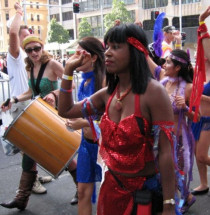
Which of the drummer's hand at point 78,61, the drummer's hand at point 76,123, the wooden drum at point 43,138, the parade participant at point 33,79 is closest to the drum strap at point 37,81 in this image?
the parade participant at point 33,79

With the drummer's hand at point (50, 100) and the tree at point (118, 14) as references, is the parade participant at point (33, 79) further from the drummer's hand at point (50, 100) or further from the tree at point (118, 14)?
the tree at point (118, 14)

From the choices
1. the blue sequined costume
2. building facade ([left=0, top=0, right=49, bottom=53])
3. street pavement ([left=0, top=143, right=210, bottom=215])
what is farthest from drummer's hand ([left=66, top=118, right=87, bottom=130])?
building facade ([left=0, top=0, right=49, bottom=53])

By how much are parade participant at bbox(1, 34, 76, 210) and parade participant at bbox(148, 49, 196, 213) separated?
1.18 meters

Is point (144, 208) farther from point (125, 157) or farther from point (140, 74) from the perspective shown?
point (140, 74)

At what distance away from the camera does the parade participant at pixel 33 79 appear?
3.80 meters

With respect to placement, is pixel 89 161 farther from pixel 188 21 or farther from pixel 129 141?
pixel 188 21

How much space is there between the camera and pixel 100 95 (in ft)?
7.32

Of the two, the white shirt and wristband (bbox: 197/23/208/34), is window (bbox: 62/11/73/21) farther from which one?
wristband (bbox: 197/23/208/34)

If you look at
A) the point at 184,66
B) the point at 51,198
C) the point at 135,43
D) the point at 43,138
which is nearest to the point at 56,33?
the point at 51,198

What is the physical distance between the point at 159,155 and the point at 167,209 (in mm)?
298

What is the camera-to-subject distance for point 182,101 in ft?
10.6

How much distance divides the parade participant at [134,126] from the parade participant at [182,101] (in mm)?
1352

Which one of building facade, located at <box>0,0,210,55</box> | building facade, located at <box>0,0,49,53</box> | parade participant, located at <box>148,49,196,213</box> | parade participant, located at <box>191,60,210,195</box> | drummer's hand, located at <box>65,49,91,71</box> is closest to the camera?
drummer's hand, located at <box>65,49,91,71</box>

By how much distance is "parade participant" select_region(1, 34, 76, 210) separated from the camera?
3.80 metres
